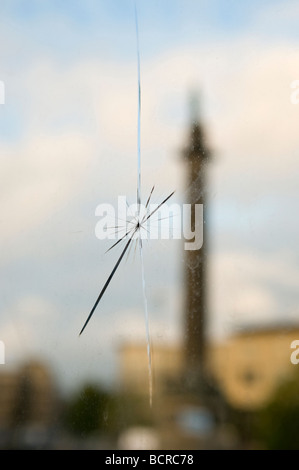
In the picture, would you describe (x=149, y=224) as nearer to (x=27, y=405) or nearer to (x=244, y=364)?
(x=244, y=364)

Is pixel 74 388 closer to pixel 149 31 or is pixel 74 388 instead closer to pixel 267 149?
pixel 267 149

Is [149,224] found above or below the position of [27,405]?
above

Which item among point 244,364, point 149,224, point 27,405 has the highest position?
point 149,224

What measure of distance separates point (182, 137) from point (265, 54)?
0.36 metres

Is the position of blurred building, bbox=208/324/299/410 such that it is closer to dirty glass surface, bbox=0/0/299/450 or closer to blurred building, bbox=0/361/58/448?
dirty glass surface, bbox=0/0/299/450

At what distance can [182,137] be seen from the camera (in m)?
2.11

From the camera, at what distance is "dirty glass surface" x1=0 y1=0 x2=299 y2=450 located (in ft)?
6.72

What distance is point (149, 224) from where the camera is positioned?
210 cm

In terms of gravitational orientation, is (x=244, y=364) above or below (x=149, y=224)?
below

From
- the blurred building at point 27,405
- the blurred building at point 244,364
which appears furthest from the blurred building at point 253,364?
the blurred building at point 27,405

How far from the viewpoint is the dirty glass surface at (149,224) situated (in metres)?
2.05

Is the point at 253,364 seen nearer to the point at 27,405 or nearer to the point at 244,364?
the point at 244,364

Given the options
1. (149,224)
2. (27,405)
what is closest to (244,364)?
(149,224)

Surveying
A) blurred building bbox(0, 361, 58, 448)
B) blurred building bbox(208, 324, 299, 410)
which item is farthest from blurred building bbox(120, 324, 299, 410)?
blurred building bbox(0, 361, 58, 448)
